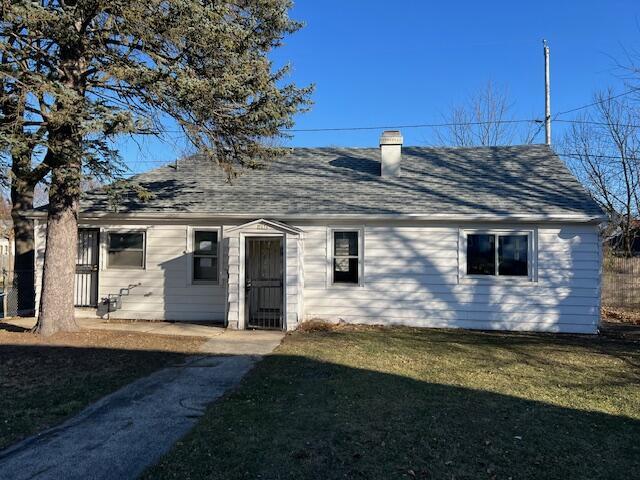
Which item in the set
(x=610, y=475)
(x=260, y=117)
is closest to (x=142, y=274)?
(x=260, y=117)

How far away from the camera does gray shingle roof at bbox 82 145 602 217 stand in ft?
38.9

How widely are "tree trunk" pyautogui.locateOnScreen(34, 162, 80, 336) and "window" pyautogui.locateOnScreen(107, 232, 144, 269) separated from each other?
2893 millimetres

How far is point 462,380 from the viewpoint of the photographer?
683 cm

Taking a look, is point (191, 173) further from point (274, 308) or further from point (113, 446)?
point (113, 446)

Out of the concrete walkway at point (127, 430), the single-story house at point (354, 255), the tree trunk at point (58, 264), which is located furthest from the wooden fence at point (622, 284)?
the tree trunk at point (58, 264)

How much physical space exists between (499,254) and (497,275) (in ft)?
1.68

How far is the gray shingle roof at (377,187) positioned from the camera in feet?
38.9

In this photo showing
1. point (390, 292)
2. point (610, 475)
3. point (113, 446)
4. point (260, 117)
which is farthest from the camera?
point (390, 292)

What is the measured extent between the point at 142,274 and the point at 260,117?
569 cm

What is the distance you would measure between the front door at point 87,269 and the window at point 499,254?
31.4ft

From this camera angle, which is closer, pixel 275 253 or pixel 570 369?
pixel 570 369

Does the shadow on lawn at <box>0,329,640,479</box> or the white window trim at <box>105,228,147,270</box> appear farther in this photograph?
the white window trim at <box>105,228,147,270</box>

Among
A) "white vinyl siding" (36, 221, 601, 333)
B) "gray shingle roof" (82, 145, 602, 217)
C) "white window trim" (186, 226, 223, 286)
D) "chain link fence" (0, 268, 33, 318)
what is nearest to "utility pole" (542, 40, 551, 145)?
"gray shingle roof" (82, 145, 602, 217)

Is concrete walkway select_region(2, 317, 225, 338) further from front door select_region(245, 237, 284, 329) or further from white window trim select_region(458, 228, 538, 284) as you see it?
white window trim select_region(458, 228, 538, 284)
